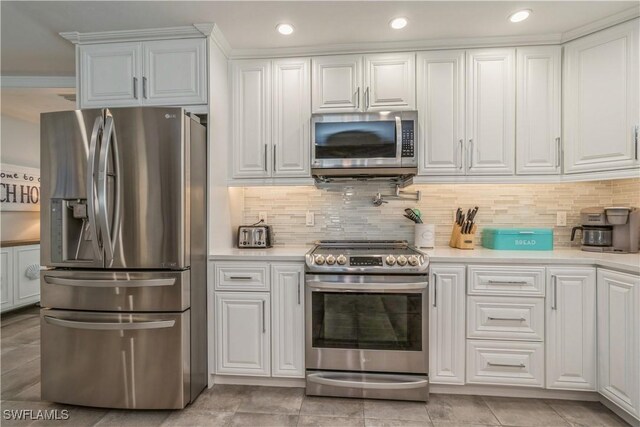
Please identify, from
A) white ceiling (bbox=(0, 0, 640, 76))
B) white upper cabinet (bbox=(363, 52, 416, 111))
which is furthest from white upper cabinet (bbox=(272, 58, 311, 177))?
white upper cabinet (bbox=(363, 52, 416, 111))

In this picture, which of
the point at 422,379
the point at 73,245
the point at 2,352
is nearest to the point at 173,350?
the point at 73,245

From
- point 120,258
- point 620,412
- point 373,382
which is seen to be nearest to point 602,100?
point 620,412

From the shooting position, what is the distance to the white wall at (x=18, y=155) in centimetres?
388

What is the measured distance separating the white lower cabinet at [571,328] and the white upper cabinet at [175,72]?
2656 mm

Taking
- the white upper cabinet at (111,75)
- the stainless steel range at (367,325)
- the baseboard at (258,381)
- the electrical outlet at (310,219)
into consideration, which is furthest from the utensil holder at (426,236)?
the white upper cabinet at (111,75)

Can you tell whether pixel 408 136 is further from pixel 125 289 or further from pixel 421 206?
pixel 125 289

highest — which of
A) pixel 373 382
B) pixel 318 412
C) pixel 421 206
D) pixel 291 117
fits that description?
pixel 291 117

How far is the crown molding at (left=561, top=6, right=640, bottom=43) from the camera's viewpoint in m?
1.95

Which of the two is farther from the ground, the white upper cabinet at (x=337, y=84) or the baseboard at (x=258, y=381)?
the white upper cabinet at (x=337, y=84)

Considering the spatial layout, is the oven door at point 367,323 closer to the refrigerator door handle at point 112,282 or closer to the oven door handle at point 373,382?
the oven door handle at point 373,382

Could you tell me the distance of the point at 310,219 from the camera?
2691 mm

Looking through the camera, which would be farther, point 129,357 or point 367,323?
point 367,323

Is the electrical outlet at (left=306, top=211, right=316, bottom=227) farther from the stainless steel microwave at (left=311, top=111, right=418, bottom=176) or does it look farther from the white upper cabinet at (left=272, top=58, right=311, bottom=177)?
the stainless steel microwave at (left=311, top=111, right=418, bottom=176)

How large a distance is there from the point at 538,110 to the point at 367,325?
6.54 feet
